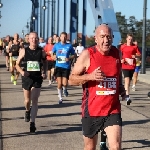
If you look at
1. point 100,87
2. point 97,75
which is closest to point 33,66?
point 100,87

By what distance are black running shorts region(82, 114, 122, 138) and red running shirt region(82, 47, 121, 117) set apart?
0.05m

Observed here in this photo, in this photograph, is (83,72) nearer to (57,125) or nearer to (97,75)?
(97,75)

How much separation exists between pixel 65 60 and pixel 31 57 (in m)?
4.78

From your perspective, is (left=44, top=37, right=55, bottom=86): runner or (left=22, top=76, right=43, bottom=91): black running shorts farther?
(left=44, top=37, right=55, bottom=86): runner

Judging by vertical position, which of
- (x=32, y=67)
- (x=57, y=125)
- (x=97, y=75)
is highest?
(x=97, y=75)

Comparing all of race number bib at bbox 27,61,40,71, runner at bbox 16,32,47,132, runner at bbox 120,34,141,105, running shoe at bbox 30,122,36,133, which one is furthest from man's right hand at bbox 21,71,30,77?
runner at bbox 120,34,141,105

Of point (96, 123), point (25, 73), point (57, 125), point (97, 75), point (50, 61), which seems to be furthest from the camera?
point (50, 61)

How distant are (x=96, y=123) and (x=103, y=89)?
385 millimetres

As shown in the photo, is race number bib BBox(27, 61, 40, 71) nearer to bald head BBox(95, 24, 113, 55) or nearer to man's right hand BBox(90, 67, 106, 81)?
bald head BBox(95, 24, 113, 55)

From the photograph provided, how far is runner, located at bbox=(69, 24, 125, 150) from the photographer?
233 inches

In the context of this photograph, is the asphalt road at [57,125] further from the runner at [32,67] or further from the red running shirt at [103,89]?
the red running shirt at [103,89]

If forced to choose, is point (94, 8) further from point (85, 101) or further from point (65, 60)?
point (85, 101)

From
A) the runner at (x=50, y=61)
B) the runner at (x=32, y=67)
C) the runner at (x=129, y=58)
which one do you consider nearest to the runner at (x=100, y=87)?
the runner at (x=32, y=67)

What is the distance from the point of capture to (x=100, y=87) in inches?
235
